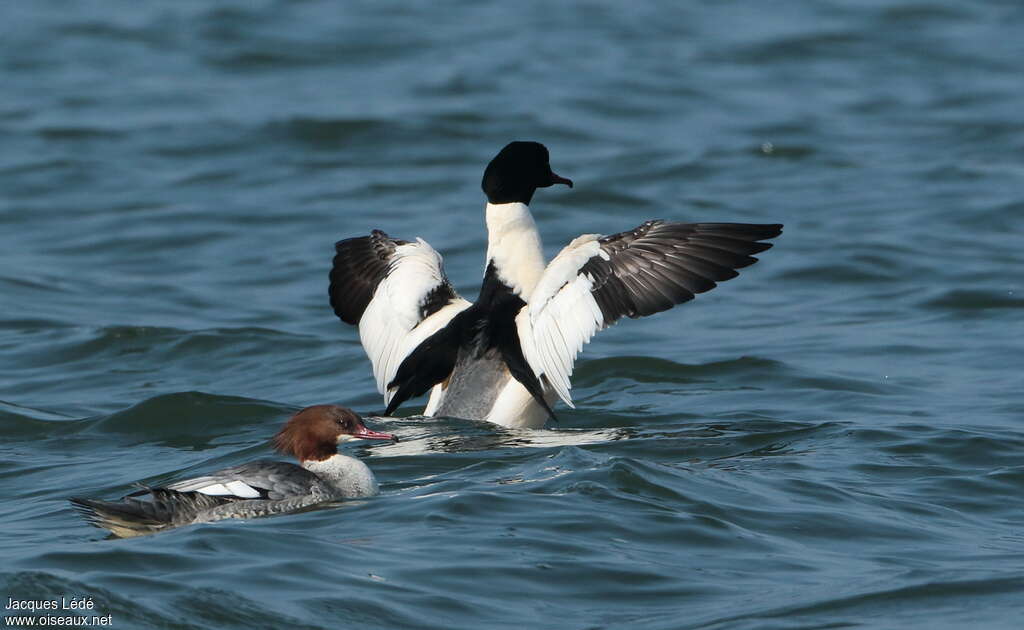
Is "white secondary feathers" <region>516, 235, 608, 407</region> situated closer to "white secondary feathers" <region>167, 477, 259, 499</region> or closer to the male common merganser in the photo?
the male common merganser

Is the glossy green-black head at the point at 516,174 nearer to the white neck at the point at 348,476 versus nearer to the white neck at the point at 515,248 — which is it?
the white neck at the point at 515,248

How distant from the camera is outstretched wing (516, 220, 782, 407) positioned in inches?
355

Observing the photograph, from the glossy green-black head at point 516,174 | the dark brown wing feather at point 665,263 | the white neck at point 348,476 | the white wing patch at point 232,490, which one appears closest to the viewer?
the white wing patch at point 232,490

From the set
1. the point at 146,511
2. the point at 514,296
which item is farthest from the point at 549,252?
the point at 146,511

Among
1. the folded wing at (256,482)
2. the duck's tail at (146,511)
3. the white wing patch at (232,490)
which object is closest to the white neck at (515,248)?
the folded wing at (256,482)

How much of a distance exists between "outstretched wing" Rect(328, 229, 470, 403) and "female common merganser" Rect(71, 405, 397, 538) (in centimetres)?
153

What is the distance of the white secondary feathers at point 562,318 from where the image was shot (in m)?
9.09

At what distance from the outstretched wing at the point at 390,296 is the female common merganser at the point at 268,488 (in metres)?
1.53

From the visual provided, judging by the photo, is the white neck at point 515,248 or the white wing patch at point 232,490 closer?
the white wing patch at point 232,490

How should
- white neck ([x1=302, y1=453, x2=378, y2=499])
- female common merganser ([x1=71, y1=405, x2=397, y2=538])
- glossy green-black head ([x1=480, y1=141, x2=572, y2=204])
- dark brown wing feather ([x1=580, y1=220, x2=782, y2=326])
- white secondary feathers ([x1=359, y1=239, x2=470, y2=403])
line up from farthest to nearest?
glossy green-black head ([x1=480, y1=141, x2=572, y2=204]) < white secondary feathers ([x1=359, y1=239, x2=470, y2=403]) < dark brown wing feather ([x1=580, y1=220, x2=782, y2=326]) < white neck ([x1=302, y1=453, x2=378, y2=499]) < female common merganser ([x1=71, y1=405, x2=397, y2=538])

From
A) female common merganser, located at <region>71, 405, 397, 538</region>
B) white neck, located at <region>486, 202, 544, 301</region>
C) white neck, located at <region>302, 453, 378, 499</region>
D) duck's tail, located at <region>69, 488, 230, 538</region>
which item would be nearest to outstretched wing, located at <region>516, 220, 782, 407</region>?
white neck, located at <region>486, 202, 544, 301</region>

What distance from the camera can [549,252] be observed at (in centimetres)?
1560

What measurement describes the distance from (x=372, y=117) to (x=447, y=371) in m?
11.7

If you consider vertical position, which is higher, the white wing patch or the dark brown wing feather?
the dark brown wing feather
